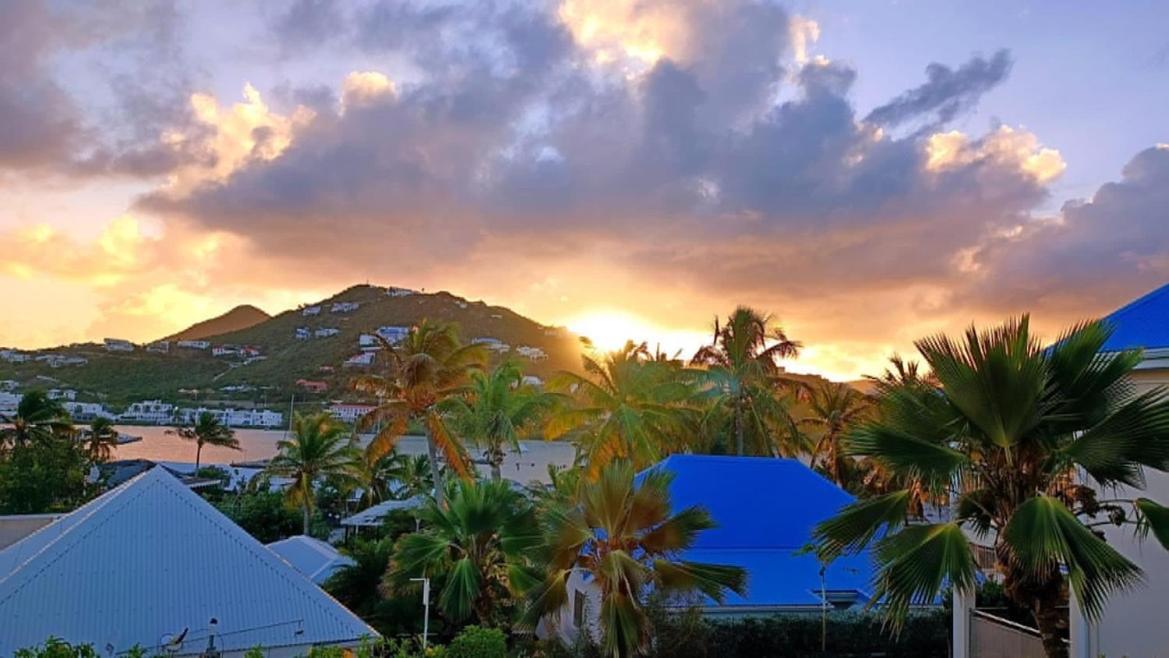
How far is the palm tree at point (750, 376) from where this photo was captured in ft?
98.8

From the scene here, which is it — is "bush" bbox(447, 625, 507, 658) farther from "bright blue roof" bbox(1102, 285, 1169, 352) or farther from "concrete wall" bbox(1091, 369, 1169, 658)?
"bright blue roof" bbox(1102, 285, 1169, 352)

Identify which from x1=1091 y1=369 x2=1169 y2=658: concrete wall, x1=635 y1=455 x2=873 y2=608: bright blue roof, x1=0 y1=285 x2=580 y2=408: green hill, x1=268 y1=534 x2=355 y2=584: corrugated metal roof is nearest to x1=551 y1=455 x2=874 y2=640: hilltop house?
x1=635 y1=455 x2=873 y2=608: bright blue roof

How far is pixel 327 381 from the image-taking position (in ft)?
270

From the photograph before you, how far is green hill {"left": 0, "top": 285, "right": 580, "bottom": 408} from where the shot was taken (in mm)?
88938

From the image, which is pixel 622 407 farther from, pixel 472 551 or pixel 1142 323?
pixel 1142 323

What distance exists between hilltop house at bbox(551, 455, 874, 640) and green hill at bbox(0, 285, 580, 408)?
197 ft

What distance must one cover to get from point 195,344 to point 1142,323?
11669cm

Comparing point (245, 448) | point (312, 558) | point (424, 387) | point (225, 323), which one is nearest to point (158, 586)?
point (312, 558)

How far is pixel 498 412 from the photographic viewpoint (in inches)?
1248

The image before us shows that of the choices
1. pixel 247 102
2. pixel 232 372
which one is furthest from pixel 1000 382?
pixel 232 372

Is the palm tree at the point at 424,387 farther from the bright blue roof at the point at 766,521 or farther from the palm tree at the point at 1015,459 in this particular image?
the palm tree at the point at 1015,459

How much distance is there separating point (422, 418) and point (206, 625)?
15.5 meters

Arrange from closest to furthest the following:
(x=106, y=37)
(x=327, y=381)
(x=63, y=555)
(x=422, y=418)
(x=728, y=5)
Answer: (x=63, y=555)
(x=106, y=37)
(x=728, y=5)
(x=422, y=418)
(x=327, y=381)

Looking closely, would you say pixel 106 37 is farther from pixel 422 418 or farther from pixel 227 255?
pixel 422 418
